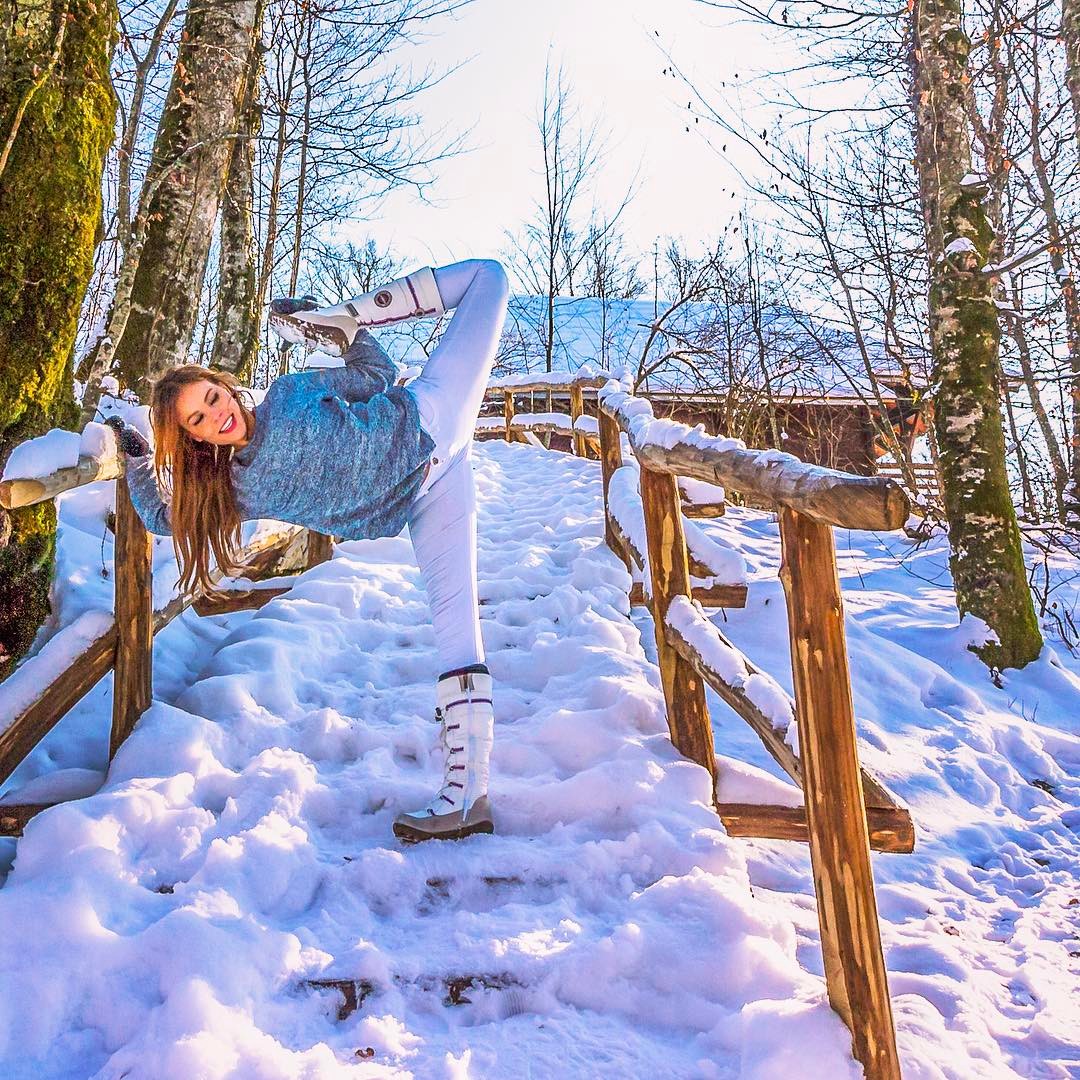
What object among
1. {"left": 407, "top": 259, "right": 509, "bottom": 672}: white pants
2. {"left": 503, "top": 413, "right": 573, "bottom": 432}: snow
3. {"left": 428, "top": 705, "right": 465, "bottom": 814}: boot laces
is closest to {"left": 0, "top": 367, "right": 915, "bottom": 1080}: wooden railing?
{"left": 407, "top": 259, "right": 509, "bottom": 672}: white pants

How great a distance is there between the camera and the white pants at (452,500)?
2506mm

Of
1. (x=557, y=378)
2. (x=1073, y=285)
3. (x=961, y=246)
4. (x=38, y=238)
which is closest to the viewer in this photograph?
(x=38, y=238)

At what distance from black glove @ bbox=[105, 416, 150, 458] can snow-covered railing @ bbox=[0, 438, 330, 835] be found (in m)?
0.04

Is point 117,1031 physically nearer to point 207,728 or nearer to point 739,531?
point 207,728

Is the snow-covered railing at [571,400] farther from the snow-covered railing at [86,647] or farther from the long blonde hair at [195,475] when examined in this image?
the long blonde hair at [195,475]

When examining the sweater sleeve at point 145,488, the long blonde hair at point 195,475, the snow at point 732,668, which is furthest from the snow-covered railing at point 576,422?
the sweater sleeve at point 145,488

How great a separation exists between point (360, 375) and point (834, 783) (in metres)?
1.69

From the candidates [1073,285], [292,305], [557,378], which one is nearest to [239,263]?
[557,378]

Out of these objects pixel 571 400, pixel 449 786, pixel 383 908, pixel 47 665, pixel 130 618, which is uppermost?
pixel 571 400

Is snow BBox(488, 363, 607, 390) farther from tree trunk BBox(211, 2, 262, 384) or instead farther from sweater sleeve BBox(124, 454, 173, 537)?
sweater sleeve BBox(124, 454, 173, 537)

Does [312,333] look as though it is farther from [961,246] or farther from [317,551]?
[961,246]

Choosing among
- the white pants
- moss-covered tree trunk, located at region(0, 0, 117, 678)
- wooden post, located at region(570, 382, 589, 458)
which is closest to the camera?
the white pants

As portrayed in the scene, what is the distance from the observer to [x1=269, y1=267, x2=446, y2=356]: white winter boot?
263 cm

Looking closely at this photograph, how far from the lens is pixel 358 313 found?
2695 mm
